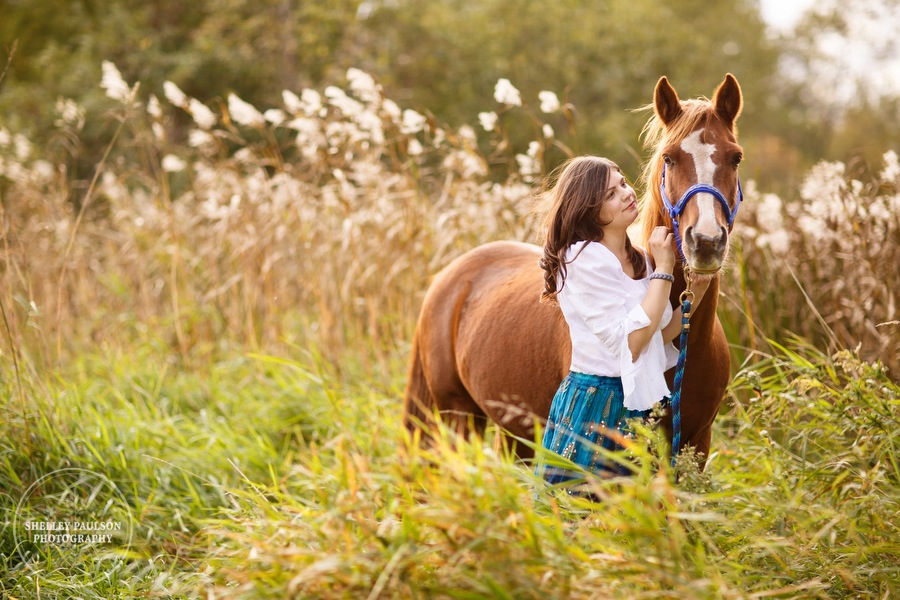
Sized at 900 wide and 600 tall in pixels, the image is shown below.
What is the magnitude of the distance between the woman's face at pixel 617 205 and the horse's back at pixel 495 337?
1.69 feet

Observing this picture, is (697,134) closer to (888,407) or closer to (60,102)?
(888,407)

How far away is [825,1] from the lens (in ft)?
87.4

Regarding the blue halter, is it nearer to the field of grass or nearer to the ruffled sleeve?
the ruffled sleeve

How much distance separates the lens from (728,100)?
271cm

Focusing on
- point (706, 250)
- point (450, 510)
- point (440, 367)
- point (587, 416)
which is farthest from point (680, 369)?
point (440, 367)

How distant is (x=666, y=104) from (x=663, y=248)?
557mm

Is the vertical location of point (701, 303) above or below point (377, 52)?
below

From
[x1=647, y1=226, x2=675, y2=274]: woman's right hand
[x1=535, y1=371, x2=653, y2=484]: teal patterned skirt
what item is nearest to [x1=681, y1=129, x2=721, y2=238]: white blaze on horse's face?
[x1=647, y1=226, x2=675, y2=274]: woman's right hand

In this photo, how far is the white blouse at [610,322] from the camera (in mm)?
2555

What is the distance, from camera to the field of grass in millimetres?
2002

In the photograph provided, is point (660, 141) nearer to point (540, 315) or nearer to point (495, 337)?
point (540, 315)

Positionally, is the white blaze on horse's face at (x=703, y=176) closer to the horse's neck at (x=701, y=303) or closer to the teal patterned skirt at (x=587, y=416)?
the horse's neck at (x=701, y=303)

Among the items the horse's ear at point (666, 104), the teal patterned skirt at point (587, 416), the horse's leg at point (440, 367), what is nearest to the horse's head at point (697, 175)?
the horse's ear at point (666, 104)

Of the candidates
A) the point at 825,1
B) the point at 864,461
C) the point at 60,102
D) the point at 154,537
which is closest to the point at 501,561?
the point at 864,461
